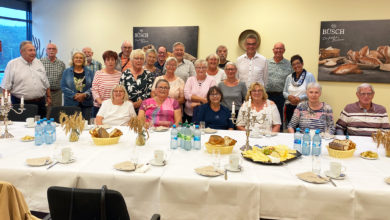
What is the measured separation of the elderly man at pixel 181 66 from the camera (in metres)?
4.83

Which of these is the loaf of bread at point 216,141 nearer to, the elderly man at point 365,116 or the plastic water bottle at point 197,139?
the plastic water bottle at point 197,139

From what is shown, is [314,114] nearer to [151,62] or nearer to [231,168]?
[231,168]

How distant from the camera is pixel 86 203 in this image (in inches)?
57.0

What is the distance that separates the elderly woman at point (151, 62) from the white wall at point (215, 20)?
5.19 feet

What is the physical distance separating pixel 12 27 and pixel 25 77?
108 inches

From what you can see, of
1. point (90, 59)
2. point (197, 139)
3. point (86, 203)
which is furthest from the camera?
point (90, 59)

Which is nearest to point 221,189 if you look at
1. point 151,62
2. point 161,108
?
point 161,108

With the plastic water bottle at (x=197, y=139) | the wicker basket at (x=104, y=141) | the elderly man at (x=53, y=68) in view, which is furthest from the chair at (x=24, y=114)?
the plastic water bottle at (x=197, y=139)

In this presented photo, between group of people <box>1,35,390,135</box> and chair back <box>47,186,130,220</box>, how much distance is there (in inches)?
63.6

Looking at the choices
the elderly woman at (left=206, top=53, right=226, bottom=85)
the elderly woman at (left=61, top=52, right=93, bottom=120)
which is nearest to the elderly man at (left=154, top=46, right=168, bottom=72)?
the elderly woman at (left=206, top=53, right=226, bottom=85)

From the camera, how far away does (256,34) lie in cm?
571

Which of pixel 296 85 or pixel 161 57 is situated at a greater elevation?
pixel 161 57

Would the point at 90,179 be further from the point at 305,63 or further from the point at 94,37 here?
the point at 94,37

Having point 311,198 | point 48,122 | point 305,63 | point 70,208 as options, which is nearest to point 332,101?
point 305,63
